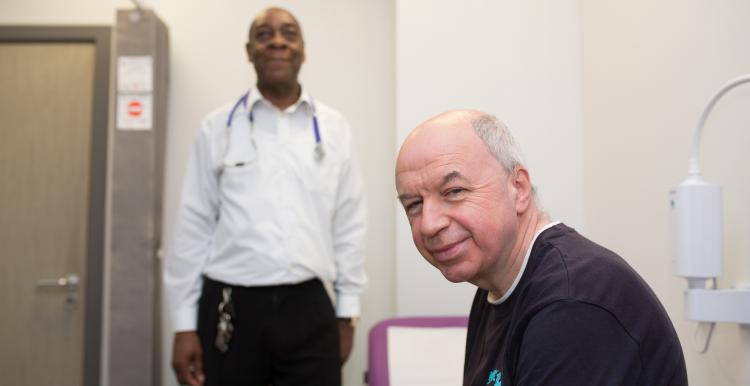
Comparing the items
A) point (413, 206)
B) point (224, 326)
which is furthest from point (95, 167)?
point (413, 206)

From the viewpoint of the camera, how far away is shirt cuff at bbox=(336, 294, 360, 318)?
72.9 inches

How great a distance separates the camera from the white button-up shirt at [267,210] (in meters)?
1.70

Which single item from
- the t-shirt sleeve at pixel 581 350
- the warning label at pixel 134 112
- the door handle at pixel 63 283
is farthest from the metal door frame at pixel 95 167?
the t-shirt sleeve at pixel 581 350

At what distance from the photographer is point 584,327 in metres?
0.70

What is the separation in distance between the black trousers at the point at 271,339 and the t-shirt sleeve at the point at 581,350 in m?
1.04

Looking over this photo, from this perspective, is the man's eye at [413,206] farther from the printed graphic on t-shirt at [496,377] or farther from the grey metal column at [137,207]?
the grey metal column at [137,207]

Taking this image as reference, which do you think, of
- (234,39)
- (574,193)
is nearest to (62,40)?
(234,39)

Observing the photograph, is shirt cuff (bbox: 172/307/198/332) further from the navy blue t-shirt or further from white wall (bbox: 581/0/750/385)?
white wall (bbox: 581/0/750/385)

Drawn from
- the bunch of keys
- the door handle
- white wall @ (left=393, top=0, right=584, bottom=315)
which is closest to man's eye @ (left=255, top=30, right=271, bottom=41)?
white wall @ (left=393, top=0, right=584, bottom=315)

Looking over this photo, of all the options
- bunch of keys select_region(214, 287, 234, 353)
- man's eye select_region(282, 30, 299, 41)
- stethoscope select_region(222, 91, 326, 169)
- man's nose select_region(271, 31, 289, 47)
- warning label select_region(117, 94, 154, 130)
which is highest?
man's eye select_region(282, 30, 299, 41)

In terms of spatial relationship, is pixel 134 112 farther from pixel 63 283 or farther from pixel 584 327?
pixel 584 327

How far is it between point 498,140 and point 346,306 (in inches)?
43.6

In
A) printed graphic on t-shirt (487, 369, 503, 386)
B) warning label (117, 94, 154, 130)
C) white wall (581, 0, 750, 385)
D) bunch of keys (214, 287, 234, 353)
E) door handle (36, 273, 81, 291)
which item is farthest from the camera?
door handle (36, 273, 81, 291)

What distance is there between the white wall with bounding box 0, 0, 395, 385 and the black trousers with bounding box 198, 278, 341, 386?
944 mm
